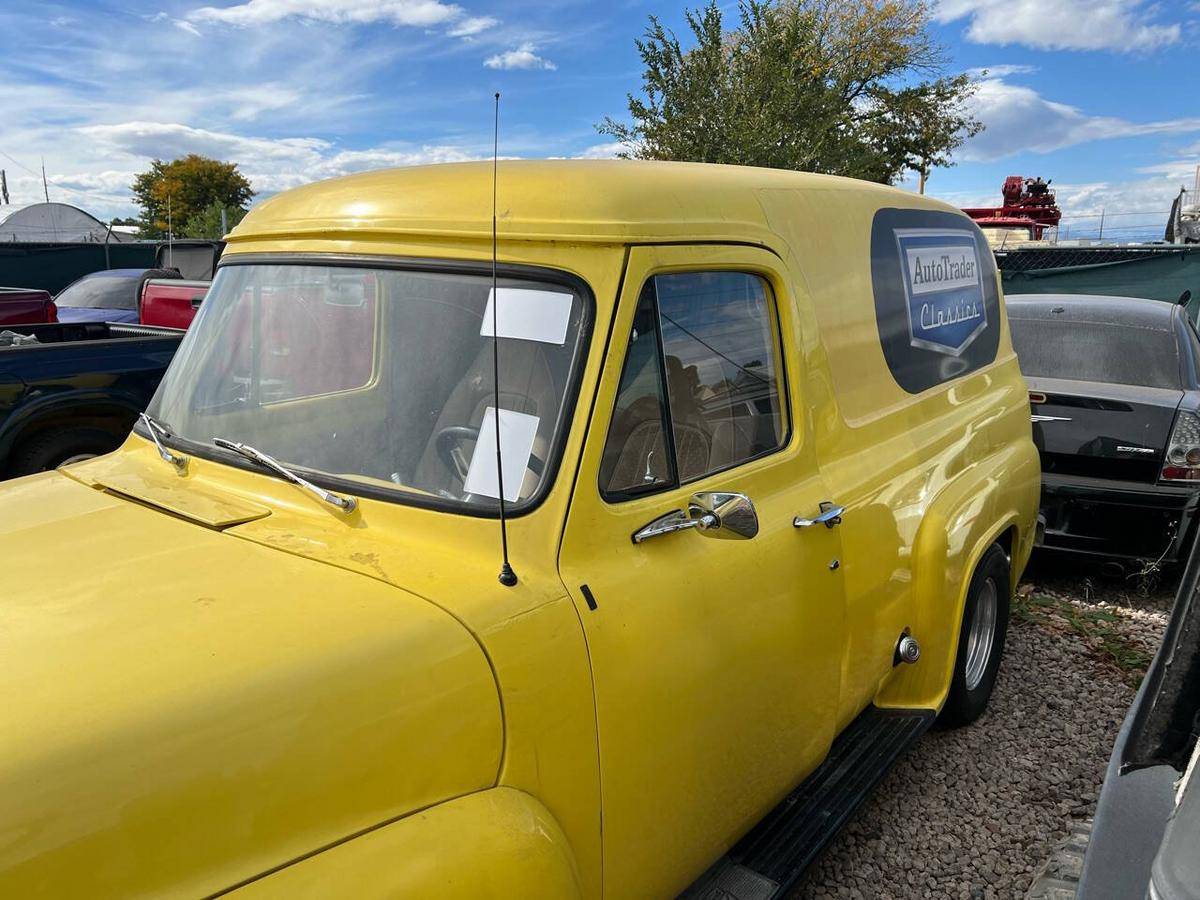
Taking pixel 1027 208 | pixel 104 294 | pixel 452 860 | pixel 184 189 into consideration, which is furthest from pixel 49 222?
pixel 452 860

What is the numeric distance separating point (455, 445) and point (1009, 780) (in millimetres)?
2769

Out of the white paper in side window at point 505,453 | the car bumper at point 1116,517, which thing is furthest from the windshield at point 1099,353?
the white paper in side window at point 505,453

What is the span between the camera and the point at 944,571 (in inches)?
124

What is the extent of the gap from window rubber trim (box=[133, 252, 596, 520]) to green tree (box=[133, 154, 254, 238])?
5116 centimetres

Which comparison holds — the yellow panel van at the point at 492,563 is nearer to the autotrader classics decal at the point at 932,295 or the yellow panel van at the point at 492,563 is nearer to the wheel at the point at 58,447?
the autotrader classics decal at the point at 932,295

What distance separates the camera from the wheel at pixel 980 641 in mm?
3609

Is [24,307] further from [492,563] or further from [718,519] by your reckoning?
[718,519]

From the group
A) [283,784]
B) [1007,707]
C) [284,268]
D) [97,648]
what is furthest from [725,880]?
[1007,707]

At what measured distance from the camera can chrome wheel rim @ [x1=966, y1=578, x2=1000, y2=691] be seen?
12.5 ft

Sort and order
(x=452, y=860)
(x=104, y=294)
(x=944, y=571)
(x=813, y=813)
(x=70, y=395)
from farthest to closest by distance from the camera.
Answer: (x=104, y=294) < (x=70, y=395) < (x=944, y=571) < (x=813, y=813) < (x=452, y=860)

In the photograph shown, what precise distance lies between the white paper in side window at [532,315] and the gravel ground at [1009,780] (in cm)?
204

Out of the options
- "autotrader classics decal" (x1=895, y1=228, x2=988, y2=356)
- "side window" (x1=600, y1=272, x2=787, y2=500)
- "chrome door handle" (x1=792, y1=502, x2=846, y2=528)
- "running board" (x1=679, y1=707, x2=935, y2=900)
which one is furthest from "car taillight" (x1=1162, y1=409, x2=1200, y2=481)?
"side window" (x1=600, y1=272, x2=787, y2=500)

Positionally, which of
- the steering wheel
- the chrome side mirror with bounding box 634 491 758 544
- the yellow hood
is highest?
the steering wheel

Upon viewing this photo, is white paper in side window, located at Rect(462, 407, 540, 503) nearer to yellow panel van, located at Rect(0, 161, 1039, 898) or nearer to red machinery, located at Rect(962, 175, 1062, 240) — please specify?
yellow panel van, located at Rect(0, 161, 1039, 898)
